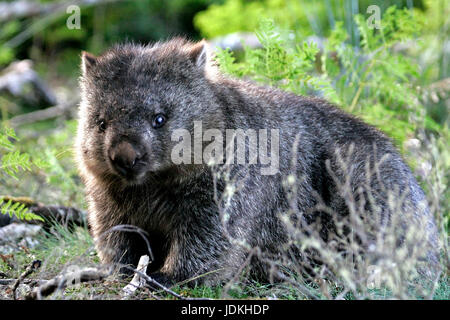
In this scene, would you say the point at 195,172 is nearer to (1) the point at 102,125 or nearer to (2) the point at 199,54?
(1) the point at 102,125

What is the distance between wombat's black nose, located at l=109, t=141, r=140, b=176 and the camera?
4.92 meters

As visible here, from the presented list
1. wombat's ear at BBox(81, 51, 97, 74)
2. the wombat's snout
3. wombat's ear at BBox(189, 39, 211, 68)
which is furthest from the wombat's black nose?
wombat's ear at BBox(189, 39, 211, 68)

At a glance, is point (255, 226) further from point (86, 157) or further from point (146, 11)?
point (146, 11)

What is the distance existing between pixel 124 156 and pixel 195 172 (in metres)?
0.70

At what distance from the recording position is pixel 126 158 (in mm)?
4922

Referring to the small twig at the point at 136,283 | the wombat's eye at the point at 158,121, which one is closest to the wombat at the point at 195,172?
the wombat's eye at the point at 158,121

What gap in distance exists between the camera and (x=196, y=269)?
5.38 m

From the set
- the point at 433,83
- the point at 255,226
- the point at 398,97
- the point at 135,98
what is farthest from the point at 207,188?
the point at 433,83

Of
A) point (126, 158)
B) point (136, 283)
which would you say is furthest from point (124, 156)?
point (136, 283)

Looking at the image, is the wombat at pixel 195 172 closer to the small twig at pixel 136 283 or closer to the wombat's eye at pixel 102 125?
the wombat's eye at pixel 102 125

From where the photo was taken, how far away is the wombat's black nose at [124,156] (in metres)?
4.92

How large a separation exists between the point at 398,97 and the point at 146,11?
883 cm

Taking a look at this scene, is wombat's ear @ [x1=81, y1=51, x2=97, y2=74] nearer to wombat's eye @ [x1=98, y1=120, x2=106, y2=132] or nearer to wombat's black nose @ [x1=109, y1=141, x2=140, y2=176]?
wombat's eye @ [x1=98, y1=120, x2=106, y2=132]
